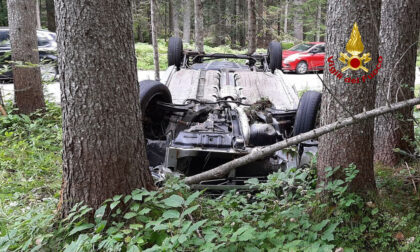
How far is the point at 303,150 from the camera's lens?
4586mm

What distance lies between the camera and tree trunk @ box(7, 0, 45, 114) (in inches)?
272

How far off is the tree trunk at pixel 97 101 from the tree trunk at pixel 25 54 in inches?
191

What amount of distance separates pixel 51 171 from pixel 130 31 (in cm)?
281

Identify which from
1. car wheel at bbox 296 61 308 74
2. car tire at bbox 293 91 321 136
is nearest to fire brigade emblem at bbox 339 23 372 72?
car tire at bbox 293 91 321 136

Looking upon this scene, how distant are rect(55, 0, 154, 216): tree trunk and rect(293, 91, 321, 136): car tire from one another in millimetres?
2417

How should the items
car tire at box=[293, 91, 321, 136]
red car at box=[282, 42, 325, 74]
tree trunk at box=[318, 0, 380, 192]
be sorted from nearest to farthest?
tree trunk at box=[318, 0, 380, 192], car tire at box=[293, 91, 321, 136], red car at box=[282, 42, 325, 74]

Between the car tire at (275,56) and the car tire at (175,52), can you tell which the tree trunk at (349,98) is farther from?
the car tire at (175,52)

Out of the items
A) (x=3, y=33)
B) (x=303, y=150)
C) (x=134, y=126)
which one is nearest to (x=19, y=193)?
(x=134, y=126)

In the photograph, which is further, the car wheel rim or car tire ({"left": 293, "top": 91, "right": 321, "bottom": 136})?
the car wheel rim

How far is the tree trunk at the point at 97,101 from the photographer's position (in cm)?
265

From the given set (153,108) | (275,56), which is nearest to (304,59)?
(275,56)

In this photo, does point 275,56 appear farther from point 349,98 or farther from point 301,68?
point 301,68

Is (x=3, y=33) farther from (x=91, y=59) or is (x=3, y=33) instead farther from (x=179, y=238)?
(x=179, y=238)

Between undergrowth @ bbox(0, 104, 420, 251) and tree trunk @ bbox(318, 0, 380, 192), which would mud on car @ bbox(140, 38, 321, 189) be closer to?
undergrowth @ bbox(0, 104, 420, 251)
